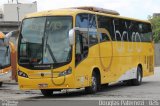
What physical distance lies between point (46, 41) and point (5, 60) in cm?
1098

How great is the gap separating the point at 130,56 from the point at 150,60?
12.1 feet

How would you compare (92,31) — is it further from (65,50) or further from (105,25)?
(65,50)

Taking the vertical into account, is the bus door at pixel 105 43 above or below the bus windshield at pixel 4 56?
above

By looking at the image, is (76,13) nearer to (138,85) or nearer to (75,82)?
(75,82)

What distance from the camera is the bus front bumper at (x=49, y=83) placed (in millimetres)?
19062

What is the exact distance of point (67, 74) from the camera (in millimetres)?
19094

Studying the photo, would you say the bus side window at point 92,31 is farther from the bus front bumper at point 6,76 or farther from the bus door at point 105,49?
the bus front bumper at point 6,76

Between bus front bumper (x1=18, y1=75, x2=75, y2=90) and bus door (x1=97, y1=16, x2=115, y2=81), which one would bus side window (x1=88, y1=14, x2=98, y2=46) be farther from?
bus front bumper (x1=18, y1=75, x2=75, y2=90)

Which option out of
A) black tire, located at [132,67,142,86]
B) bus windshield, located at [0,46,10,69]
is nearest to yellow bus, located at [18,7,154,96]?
black tire, located at [132,67,142,86]

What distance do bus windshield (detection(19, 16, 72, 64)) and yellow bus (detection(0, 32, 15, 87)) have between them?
31.0 ft

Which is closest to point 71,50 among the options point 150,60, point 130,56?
point 130,56

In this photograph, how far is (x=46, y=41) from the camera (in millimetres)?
19453

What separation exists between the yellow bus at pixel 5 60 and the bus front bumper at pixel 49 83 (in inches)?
385

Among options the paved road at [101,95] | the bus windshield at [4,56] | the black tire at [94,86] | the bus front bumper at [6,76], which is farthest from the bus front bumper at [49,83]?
the bus windshield at [4,56]
